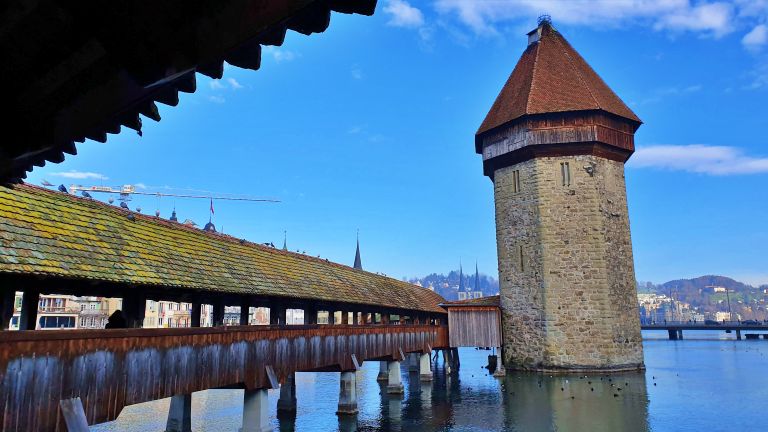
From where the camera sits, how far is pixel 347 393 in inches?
831

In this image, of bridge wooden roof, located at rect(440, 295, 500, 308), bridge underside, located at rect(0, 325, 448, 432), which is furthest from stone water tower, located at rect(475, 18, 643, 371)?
bridge underside, located at rect(0, 325, 448, 432)

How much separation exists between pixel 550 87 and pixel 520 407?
20.3 meters

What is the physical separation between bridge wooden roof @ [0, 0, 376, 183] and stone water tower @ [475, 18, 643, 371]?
30.6 metres

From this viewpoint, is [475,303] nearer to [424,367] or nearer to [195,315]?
[424,367]

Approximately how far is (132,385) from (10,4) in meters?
9.40

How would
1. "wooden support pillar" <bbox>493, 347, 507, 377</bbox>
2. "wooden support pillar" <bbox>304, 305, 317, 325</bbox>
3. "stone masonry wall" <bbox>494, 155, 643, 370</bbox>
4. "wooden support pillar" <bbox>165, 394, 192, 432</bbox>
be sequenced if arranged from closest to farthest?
"wooden support pillar" <bbox>165, 394, 192, 432</bbox> < "wooden support pillar" <bbox>304, 305, 317, 325</bbox> < "stone masonry wall" <bbox>494, 155, 643, 370</bbox> < "wooden support pillar" <bbox>493, 347, 507, 377</bbox>

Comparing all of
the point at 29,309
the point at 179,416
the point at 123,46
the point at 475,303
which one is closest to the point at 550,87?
the point at 475,303

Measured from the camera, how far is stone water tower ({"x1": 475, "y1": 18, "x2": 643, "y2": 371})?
30.7 metres

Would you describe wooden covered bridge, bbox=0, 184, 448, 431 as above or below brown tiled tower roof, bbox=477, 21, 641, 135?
below

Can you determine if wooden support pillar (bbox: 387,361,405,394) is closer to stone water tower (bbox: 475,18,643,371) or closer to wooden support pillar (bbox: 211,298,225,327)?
stone water tower (bbox: 475,18,643,371)

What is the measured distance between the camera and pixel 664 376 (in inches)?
1383

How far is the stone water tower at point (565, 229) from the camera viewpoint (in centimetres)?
3070

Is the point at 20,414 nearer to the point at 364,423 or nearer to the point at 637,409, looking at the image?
the point at 364,423

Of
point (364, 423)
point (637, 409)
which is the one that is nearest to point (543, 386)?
point (637, 409)
